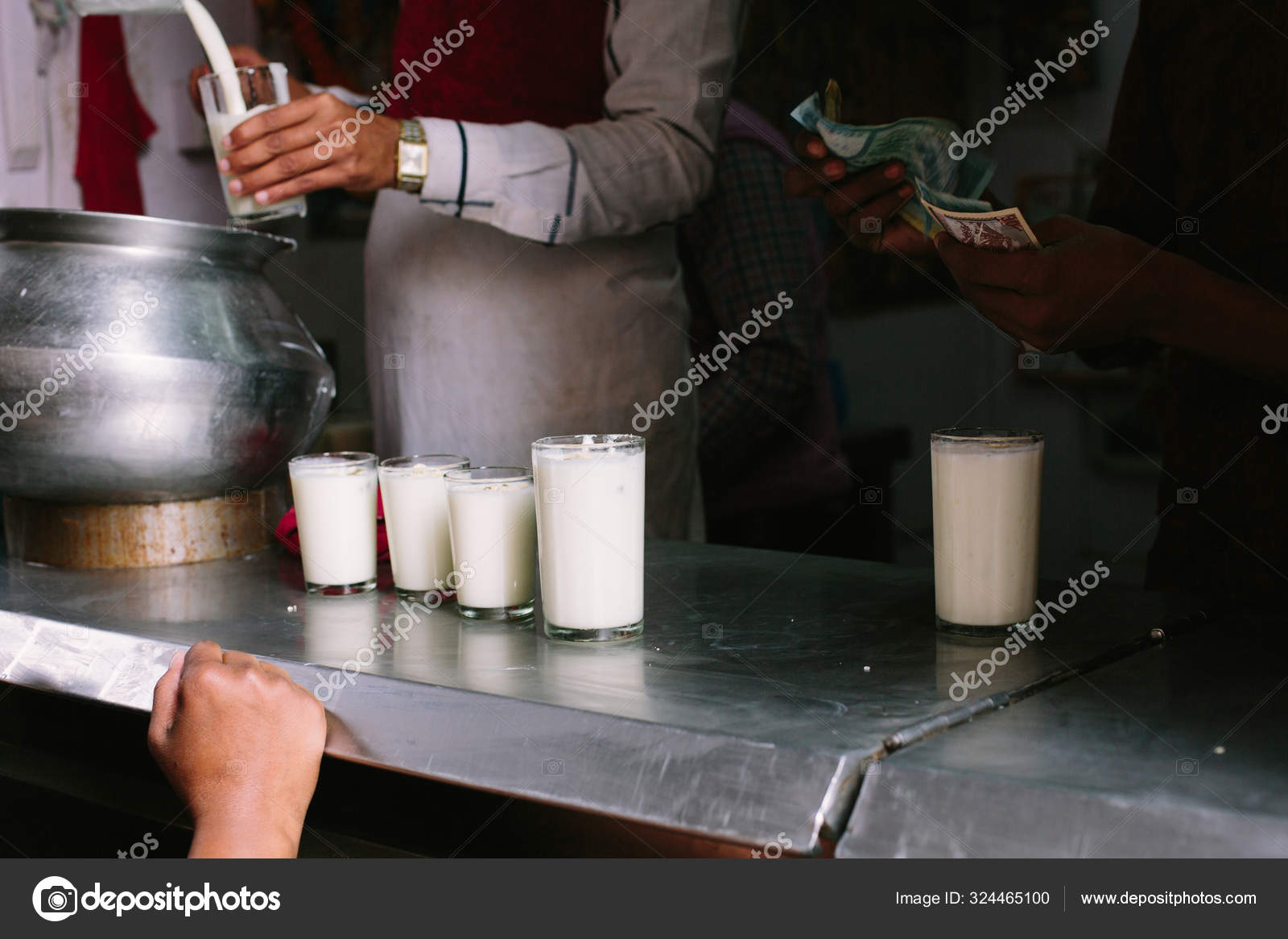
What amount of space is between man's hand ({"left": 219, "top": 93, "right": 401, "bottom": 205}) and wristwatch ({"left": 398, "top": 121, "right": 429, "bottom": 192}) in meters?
0.02

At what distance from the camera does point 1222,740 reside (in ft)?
2.43

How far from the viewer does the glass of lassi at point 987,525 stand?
98 centimetres

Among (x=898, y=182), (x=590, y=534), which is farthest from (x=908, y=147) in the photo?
(x=590, y=534)

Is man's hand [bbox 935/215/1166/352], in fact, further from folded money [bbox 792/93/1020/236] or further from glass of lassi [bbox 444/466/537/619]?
glass of lassi [bbox 444/466/537/619]

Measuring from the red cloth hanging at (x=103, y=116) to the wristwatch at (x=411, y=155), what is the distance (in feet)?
8.17

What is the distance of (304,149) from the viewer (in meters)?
1.38

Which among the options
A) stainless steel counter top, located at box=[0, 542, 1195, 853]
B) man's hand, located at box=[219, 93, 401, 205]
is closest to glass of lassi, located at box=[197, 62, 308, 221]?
man's hand, located at box=[219, 93, 401, 205]

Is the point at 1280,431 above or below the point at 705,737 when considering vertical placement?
above

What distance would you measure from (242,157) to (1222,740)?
3.96 feet

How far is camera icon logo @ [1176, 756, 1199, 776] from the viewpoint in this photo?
2.26ft

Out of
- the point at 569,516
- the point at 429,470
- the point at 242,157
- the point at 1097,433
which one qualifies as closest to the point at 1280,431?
the point at 569,516

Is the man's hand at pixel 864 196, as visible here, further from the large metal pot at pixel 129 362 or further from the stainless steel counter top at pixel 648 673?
the large metal pot at pixel 129 362

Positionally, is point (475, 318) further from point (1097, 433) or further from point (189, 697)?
→ point (1097, 433)
